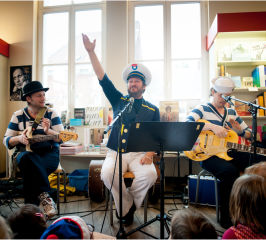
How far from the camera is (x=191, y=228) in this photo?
79cm

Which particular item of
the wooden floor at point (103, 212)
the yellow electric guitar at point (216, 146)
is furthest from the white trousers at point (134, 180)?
the yellow electric guitar at point (216, 146)

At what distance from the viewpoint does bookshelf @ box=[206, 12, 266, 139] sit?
9.93 ft

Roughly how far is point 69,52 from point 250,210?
425 cm

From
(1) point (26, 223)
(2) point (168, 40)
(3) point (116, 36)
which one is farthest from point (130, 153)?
(2) point (168, 40)

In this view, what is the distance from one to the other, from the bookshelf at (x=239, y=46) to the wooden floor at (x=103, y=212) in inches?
71.2

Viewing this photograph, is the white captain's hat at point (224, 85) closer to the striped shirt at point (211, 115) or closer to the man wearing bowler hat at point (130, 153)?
the striped shirt at point (211, 115)

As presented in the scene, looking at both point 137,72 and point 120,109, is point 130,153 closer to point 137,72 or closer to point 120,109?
point 120,109

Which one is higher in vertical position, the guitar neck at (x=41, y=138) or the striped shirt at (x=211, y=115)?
the striped shirt at (x=211, y=115)

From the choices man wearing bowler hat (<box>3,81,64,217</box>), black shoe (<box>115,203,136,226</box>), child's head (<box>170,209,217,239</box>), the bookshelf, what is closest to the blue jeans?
man wearing bowler hat (<box>3,81,64,217</box>)

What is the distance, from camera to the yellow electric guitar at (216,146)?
220cm

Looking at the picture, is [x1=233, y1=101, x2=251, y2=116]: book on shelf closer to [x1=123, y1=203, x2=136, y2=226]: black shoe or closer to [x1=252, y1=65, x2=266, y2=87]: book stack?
[x1=252, y1=65, x2=266, y2=87]: book stack

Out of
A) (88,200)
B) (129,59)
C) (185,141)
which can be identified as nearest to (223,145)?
(185,141)

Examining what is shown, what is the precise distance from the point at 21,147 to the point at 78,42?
2833 mm

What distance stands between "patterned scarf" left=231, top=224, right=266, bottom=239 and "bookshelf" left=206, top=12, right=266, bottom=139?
2.70 m
